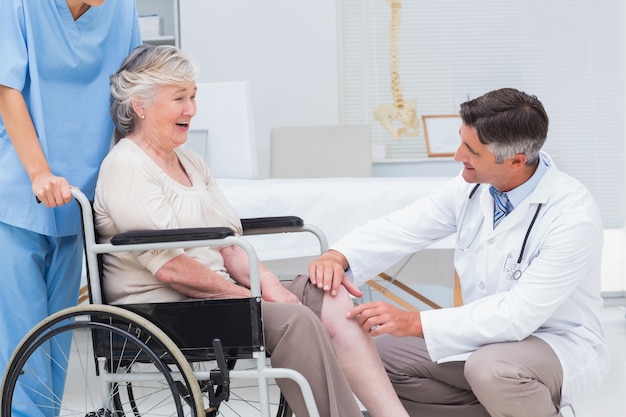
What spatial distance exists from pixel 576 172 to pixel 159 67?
3.92 m

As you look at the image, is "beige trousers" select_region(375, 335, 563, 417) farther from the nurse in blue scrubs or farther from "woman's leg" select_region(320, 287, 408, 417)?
the nurse in blue scrubs

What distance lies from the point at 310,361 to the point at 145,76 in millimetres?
729

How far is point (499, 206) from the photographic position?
6.18ft

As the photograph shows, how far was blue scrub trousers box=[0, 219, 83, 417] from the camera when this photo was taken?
178cm

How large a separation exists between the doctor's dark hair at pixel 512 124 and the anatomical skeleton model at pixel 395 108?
11.3 ft

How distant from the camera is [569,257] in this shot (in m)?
1.72

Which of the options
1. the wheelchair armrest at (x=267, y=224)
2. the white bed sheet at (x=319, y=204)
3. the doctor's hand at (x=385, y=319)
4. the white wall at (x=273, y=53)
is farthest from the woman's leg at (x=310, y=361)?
the white wall at (x=273, y=53)

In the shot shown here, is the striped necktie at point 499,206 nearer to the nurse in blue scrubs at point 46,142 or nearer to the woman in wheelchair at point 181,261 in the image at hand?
the woman in wheelchair at point 181,261

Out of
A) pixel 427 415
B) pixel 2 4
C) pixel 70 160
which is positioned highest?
pixel 2 4

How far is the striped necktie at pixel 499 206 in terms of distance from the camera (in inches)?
73.5

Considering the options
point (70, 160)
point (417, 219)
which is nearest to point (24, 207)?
point (70, 160)

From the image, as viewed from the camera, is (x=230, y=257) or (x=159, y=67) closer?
(x=159, y=67)

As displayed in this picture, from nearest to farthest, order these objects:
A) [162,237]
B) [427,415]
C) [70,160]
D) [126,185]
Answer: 1. [162,237]
2. [126,185]
3. [70,160]
4. [427,415]

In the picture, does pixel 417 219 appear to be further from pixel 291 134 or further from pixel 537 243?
pixel 291 134
